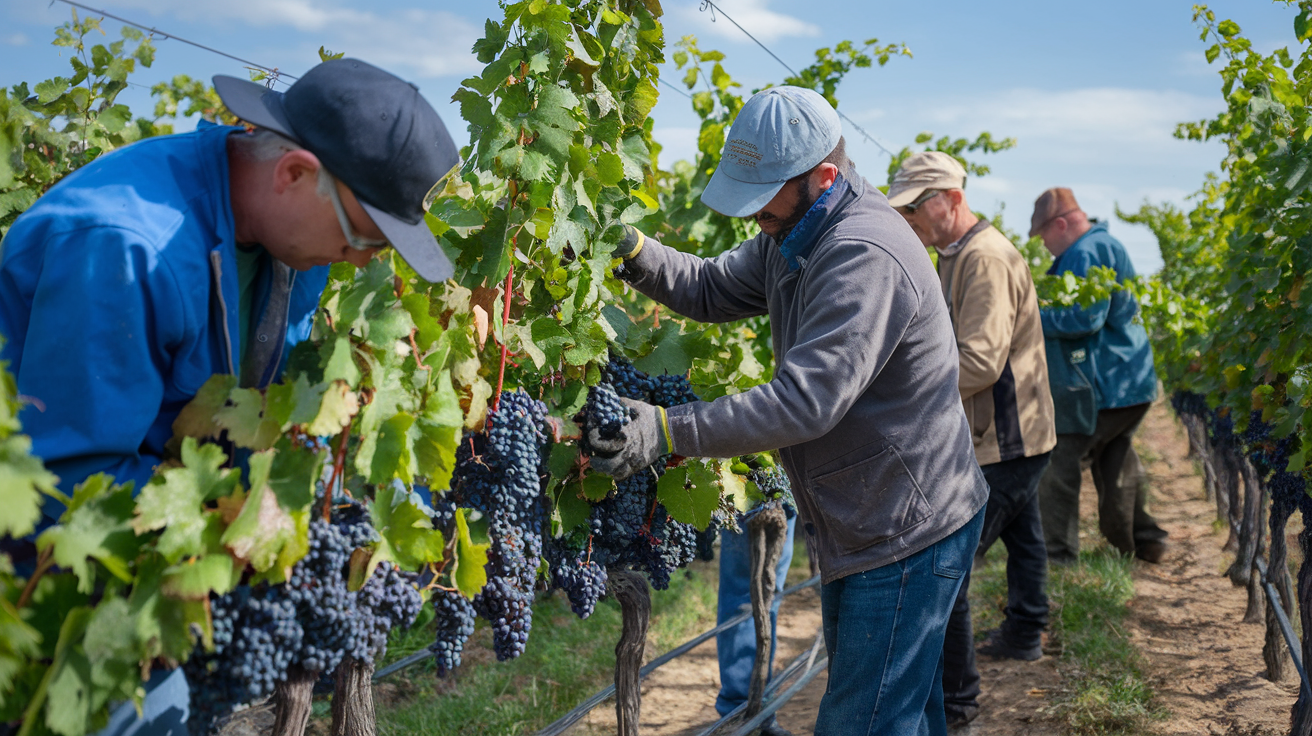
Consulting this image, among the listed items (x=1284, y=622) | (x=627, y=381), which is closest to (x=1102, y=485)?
(x=1284, y=622)

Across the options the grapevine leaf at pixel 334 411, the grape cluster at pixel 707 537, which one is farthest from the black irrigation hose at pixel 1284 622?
the grapevine leaf at pixel 334 411

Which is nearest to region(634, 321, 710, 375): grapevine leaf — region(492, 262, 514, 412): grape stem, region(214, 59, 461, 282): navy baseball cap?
region(492, 262, 514, 412): grape stem

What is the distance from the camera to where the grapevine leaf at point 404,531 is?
1.57 m

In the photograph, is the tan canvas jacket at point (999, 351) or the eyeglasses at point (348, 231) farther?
the tan canvas jacket at point (999, 351)

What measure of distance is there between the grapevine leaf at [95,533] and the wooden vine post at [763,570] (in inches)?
103

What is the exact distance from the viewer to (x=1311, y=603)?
3.28 metres

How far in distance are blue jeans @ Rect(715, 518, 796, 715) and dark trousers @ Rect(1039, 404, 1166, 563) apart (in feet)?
7.63

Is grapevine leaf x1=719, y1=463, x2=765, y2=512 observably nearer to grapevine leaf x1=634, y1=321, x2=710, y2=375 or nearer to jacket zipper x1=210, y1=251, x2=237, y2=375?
grapevine leaf x1=634, y1=321, x2=710, y2=375

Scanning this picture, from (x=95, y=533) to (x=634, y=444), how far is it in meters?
1.10

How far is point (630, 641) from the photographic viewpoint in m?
2.84

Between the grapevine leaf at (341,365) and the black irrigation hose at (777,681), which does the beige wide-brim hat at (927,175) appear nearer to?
the black irrigation hose at (777,681)

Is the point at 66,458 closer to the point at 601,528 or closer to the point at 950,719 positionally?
the point at 601,528

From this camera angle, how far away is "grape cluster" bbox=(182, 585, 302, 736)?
1389mm

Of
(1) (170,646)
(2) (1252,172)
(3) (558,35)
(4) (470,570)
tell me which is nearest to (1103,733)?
(2) (1252,172)
